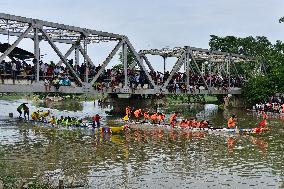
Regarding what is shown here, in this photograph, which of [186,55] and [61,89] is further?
[186,55]

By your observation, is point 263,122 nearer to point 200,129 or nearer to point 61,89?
point 200,129

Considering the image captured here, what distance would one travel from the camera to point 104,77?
45.6 metres

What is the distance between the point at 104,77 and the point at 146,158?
2099cm

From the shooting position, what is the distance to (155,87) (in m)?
50.3

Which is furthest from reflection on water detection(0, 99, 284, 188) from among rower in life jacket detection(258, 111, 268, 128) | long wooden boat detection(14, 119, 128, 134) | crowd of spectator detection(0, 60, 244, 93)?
crowd of spectator detection(0, 60, 244, 93)

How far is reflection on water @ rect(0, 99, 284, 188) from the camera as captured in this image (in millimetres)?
19984

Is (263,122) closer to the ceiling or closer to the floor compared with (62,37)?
closer to the floor

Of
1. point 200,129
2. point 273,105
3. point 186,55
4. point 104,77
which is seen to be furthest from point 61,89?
point 273,105

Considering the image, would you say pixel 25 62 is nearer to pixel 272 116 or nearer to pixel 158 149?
pixel 158 149

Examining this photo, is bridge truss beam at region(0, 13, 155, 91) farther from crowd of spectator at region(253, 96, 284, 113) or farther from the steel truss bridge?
crowd of spectator at region(253, 96, 284, 113)

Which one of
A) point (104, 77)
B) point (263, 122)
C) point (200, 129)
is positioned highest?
point (104, 77)

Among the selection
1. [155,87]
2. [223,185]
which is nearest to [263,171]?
[223,185]

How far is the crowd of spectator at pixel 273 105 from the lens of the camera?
57.2 metres

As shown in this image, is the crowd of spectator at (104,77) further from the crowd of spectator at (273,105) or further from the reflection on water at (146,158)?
the crowd of spectator at (273,105)
